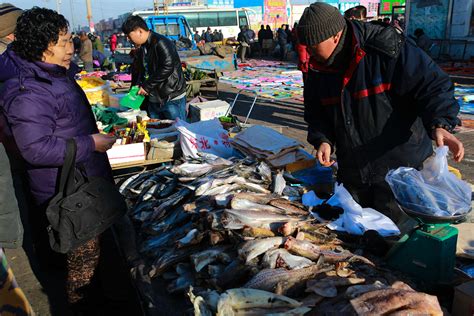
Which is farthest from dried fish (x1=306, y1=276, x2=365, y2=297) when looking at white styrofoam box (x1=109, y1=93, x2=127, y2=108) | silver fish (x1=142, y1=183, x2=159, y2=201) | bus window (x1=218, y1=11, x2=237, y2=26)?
bus window (x1=218, y1=11, x2=237, y2=26)

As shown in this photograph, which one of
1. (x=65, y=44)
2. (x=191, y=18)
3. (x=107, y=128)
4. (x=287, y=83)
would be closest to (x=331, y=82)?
(x=65, y=44)

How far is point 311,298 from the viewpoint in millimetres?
1949

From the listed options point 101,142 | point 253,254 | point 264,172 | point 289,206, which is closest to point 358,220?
point 289,206

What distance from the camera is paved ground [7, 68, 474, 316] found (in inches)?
145

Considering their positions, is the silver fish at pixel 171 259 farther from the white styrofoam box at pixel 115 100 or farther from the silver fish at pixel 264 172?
the white styrofoam box at pixel 115 100

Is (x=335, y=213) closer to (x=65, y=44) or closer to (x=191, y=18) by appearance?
(x=65, y=44)

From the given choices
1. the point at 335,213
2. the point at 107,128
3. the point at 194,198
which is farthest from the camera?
the point at 107,128

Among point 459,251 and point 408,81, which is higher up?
point 408,81

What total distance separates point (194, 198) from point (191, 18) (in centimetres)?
2813

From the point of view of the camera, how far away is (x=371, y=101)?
267 cm

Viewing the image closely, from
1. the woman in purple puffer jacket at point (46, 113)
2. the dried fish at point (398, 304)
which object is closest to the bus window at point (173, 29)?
the woman in purple puffer jacket at point (46, 113)

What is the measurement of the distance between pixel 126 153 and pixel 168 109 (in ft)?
4.15

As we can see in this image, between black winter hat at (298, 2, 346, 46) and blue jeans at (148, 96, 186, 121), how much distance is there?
369 centimetres

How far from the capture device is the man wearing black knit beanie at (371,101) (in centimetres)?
245
